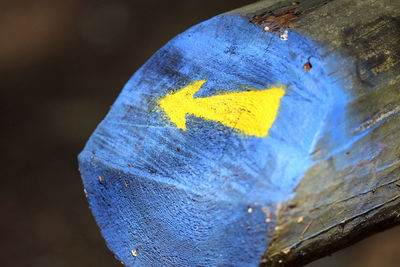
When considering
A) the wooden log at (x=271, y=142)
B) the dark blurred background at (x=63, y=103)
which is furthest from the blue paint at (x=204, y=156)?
the dark blurred background at (x=63, y=103)

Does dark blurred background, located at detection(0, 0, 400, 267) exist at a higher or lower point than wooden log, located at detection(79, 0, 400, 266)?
lower

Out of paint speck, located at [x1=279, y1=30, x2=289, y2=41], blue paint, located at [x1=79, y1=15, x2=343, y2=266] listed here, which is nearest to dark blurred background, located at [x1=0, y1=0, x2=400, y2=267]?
blue paint, located at [x1=79, y1=15, x2=343, y2=266]

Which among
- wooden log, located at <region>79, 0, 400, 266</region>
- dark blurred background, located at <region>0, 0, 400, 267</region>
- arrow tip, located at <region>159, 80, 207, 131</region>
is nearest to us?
wooden log, located at <region>79, 0, 400, 266</region>

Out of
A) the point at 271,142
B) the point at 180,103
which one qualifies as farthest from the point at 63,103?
the point at 271,142

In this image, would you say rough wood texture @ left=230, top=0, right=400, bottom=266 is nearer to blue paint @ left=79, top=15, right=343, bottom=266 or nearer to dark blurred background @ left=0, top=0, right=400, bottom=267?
blue paint @ left=79, top=15, right=343, bottom=266

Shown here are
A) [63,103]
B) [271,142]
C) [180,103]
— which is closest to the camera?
[271,142]

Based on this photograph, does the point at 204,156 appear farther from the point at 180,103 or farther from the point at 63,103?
the point at 63,103

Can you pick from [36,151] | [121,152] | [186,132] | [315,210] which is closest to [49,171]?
[36,151]
